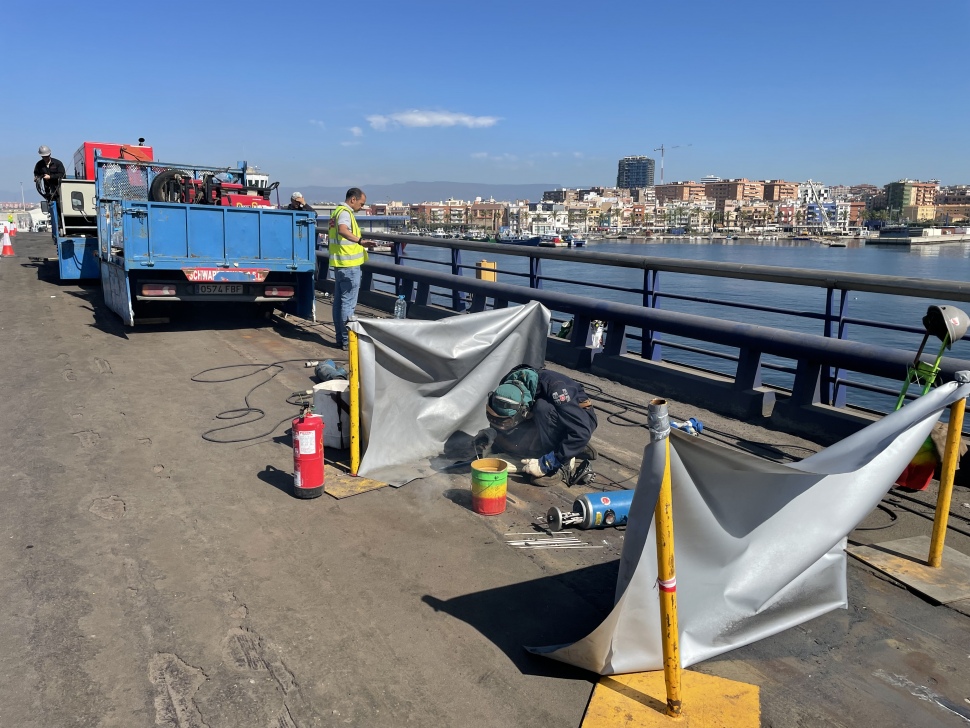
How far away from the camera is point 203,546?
4.33 metres

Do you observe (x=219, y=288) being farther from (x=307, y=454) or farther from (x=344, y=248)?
(x=307, y=454)

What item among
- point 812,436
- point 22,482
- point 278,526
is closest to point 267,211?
point 22,482

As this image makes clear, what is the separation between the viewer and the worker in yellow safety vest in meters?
9.66

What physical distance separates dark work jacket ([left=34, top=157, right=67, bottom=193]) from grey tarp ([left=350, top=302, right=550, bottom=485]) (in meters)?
14.2

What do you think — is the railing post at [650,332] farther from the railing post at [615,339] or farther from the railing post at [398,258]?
the railing post at [398,258]

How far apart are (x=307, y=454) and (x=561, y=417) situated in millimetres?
1817

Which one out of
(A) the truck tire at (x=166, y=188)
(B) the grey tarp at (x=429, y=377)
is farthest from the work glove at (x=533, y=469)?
(A) the truck tire at (x=166, y=188)

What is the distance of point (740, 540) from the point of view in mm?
3355

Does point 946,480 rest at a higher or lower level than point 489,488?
higher

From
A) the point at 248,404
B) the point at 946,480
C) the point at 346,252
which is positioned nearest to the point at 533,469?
the point at 946,480

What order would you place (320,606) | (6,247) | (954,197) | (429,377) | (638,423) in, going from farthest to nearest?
(954,197) → (6,247) → (638,423) → (429,377) → (320,606)

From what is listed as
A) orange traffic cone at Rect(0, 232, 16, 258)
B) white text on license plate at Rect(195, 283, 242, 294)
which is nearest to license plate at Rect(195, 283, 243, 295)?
white text on license plate at Rect(195, 283, 242, 294)

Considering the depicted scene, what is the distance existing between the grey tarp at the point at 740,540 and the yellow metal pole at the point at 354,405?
2.60 m

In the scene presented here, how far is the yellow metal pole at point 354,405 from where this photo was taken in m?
5.37
